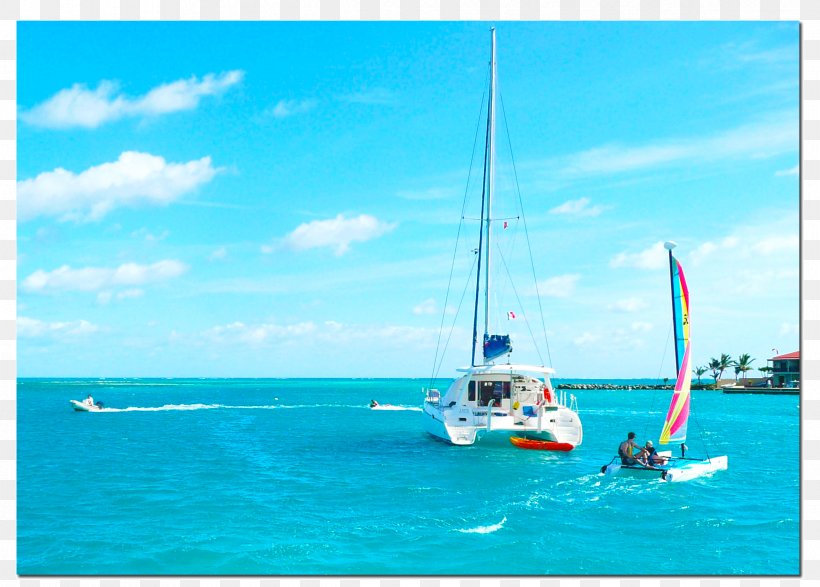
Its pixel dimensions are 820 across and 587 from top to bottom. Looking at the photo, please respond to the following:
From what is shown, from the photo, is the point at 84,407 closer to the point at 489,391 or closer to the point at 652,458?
the point at 489,391

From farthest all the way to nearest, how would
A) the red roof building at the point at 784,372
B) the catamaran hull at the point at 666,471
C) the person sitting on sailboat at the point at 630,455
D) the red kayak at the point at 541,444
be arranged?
1. the red roof building at the point at 784,372
2. the red kayak at the point at 541,444
3. the person sitting on sailboat at the point at 630,455
4. the catamaran hull at the point at 666,471

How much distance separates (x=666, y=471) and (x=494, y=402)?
939 cm

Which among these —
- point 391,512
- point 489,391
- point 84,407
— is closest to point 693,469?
point 489,391

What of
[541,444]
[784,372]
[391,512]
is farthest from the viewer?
[784,372]

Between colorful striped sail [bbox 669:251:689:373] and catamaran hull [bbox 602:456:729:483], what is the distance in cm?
313

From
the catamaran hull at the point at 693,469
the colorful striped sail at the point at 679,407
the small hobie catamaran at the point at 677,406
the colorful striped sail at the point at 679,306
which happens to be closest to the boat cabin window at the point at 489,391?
the small hobie catamaran at the point at 677,406

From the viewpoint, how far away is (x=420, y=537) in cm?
1409

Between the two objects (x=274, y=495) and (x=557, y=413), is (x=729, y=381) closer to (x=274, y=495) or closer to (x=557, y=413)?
(x=557, y=413)

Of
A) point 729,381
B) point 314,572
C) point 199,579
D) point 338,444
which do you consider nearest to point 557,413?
point 338,444

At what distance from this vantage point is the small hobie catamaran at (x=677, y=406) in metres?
20.1

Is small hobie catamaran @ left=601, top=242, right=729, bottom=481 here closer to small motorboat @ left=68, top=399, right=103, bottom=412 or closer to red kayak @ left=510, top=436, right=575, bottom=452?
red kayak @ left=510, top=436, right=575, bottom=452

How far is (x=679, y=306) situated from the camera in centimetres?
2056

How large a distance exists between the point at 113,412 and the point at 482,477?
46266 millimetres

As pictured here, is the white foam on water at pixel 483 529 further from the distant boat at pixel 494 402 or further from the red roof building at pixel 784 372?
the red roof building at pixel 784 372
